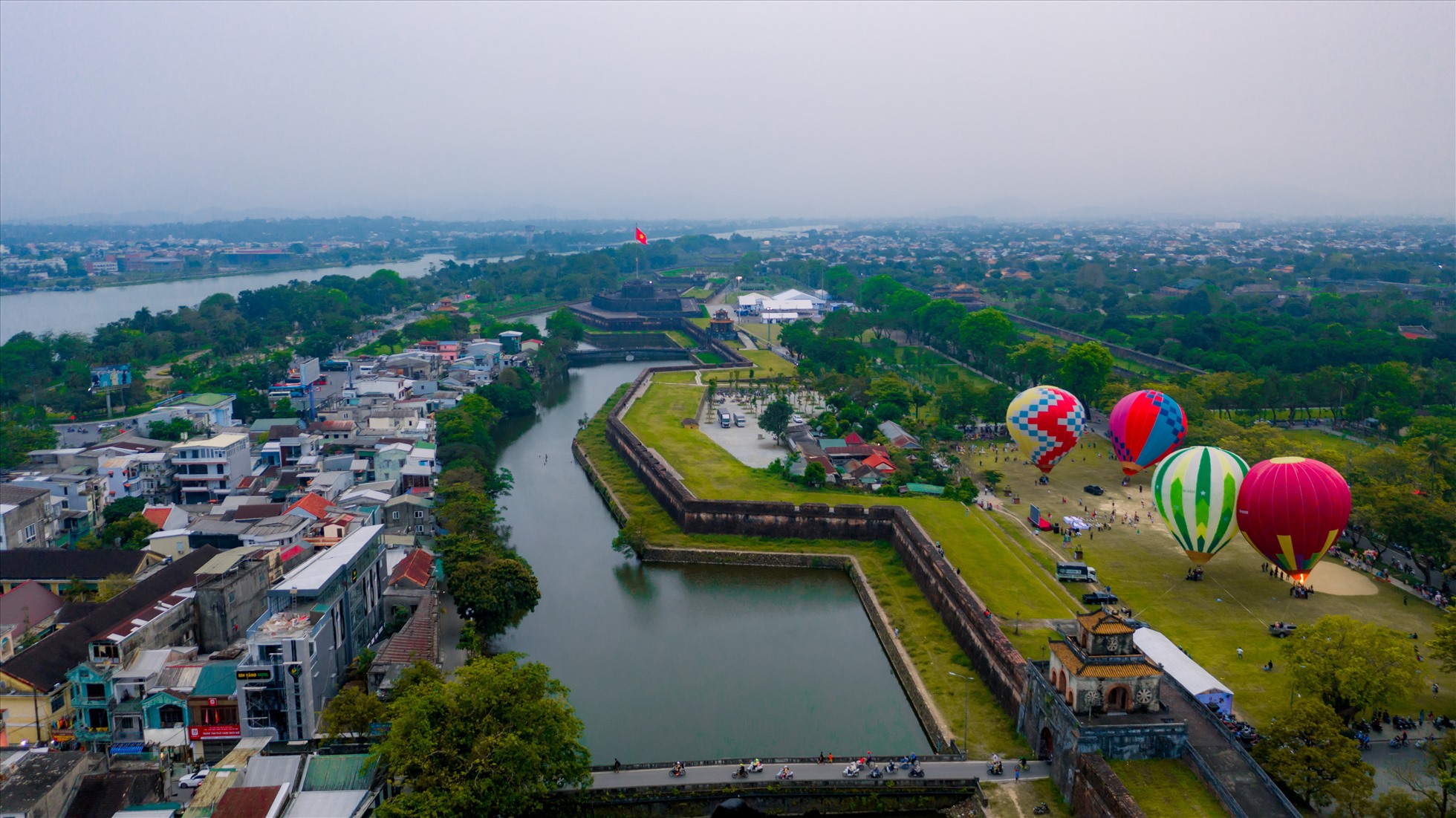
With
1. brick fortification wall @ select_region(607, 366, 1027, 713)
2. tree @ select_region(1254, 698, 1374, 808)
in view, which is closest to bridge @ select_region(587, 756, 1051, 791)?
brick fortification wall @ select_region(607, 366, 1027, 713)

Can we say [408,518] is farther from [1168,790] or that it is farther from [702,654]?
[1168,790]

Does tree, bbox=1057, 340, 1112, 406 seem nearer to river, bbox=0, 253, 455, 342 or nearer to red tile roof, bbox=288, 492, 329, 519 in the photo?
red tile roof, bbox=288, 492, 329, 519

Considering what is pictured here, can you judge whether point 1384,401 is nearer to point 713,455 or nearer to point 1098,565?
point 1098,565

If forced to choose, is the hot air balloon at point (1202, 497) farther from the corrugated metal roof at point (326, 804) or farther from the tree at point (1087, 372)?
the tree at point (1087, 372)

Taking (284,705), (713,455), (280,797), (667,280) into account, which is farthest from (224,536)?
(667,280)

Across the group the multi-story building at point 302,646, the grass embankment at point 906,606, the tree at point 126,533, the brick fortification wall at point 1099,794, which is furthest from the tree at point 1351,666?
the tree at point 126,533

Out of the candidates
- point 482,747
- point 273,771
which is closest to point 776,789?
point 482,747
